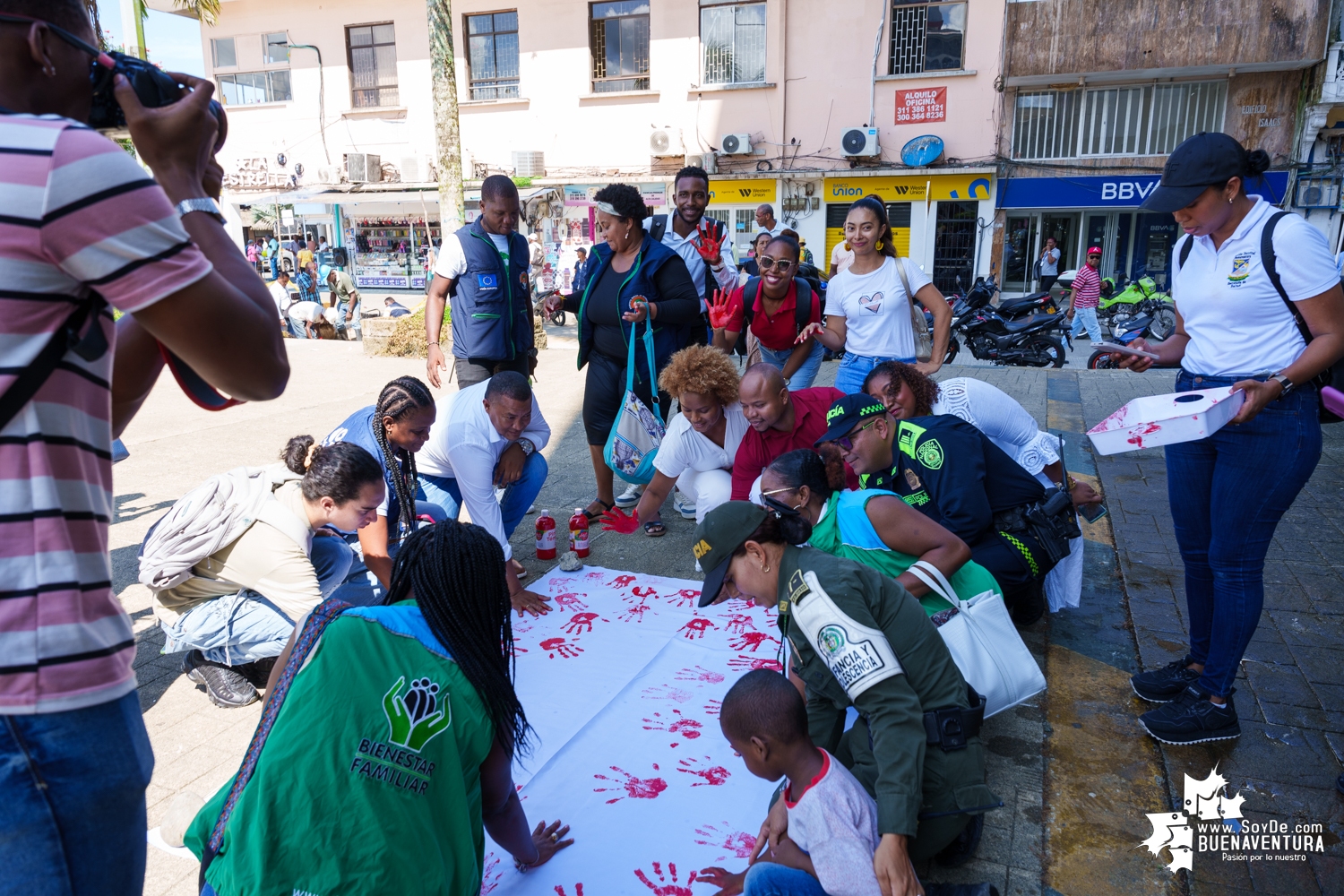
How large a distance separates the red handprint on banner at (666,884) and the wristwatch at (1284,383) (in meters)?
2.04

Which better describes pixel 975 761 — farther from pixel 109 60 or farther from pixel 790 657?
pixel 109 60

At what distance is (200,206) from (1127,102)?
60.7ft

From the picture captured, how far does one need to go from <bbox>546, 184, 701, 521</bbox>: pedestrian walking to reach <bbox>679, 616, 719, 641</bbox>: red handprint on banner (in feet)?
4.67

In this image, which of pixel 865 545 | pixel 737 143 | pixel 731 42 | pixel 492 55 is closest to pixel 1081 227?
pixel 737 143

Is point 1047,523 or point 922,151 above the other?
point 922,151

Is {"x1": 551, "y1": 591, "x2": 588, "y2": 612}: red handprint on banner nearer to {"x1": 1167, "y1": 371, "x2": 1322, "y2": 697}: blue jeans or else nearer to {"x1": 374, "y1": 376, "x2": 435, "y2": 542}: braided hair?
{"x1": 374, "y1": 376, "x2": 435, "y2": 542}: braided hair

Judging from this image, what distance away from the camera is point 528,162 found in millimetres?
18859

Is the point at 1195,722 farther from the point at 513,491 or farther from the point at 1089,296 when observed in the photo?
the point at 1089,296

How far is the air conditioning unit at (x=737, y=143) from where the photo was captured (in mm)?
17453

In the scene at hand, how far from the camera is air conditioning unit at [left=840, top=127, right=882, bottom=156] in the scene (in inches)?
657

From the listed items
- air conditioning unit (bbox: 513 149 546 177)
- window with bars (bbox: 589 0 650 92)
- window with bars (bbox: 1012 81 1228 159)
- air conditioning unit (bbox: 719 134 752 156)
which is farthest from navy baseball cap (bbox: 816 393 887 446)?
air conditioning unit (bbox: 513 149 546 177)

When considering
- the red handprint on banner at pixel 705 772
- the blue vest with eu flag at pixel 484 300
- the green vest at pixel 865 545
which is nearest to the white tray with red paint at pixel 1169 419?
the green vest at pixel 865 545

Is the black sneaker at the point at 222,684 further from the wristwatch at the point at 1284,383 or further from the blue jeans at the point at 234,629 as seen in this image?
the wristwatch at the point at 1284,383

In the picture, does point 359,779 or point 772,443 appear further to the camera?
point 772,443
